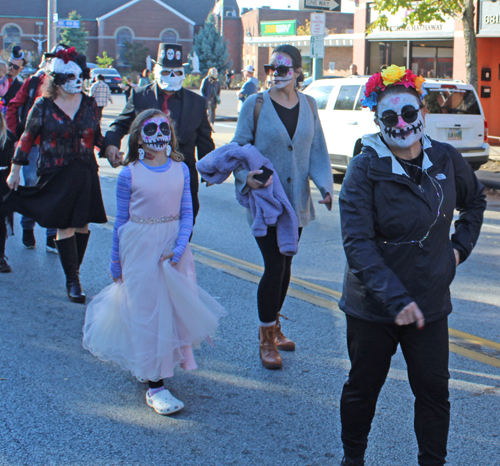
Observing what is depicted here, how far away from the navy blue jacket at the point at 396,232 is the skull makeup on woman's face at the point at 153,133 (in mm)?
1409

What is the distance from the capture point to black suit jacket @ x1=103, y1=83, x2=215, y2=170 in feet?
16.1

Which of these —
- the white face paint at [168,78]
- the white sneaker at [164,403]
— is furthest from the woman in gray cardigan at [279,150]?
the white face paint at [168,78]

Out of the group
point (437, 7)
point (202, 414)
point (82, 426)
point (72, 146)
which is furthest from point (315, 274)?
point (437, 7)

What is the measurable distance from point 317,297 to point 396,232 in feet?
9.95

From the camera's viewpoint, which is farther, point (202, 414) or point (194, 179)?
point (194, 179)

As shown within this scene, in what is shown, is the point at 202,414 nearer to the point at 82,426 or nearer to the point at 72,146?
the point at 82,426

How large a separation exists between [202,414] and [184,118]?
231 centimetres

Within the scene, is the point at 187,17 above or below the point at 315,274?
above

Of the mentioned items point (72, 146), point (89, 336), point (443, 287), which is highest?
point (72, 146)

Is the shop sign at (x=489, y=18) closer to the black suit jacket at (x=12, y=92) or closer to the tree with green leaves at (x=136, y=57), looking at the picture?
the black suit jacket at (x=12, y=92)

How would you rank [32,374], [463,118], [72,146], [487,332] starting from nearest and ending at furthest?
[32,374] → [487,332] → [72,146] → [463,118]

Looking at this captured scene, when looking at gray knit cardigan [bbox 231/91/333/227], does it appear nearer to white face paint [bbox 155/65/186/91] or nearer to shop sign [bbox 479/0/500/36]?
white face paint [bbox 155/65/186/91]

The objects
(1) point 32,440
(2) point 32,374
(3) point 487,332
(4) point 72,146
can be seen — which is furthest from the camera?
(4) point 72,146

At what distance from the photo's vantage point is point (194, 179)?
507 centimetres
